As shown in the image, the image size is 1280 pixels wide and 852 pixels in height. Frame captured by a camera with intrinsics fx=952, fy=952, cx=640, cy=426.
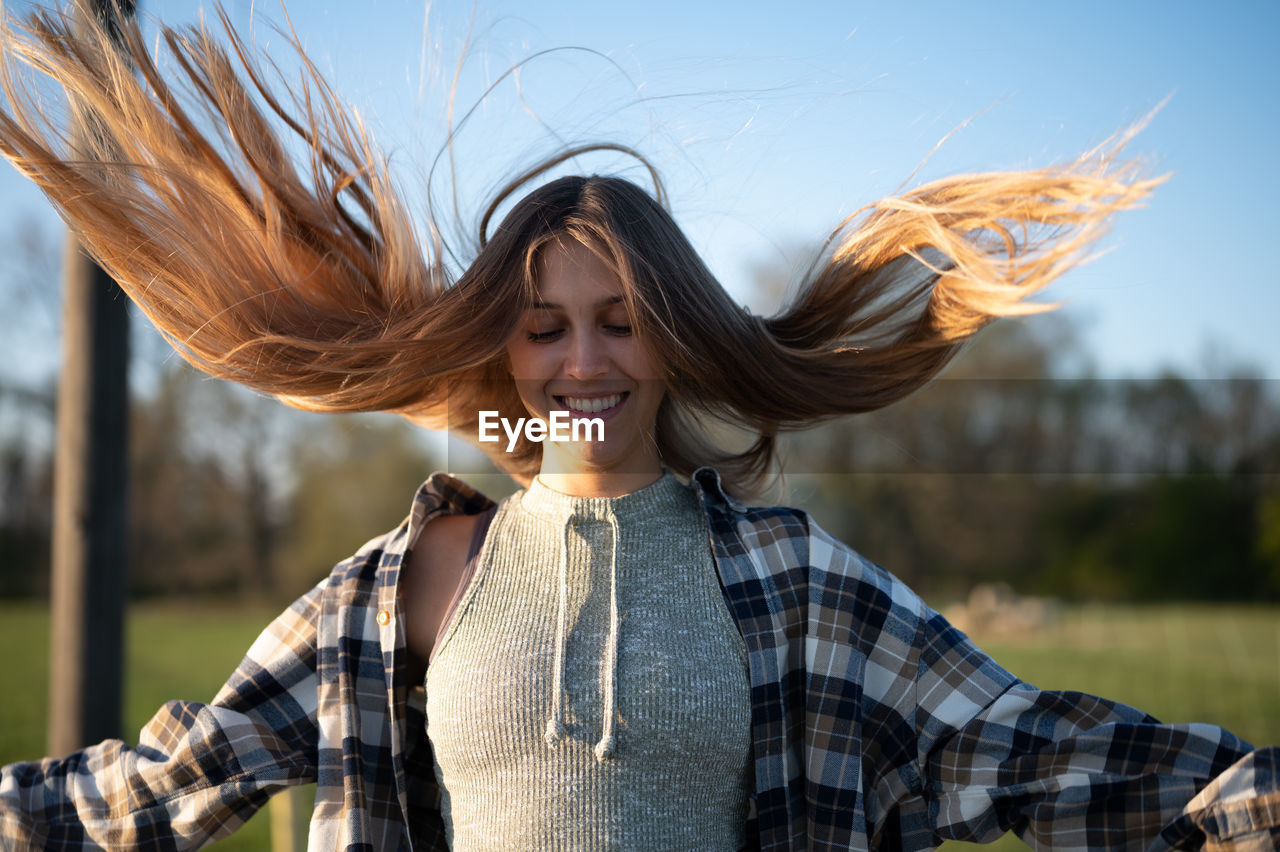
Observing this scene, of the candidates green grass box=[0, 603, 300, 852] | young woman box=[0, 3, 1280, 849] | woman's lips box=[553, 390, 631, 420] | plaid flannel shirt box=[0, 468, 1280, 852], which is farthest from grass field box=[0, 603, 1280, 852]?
woman's lips box=[553, 390, 631, 420]

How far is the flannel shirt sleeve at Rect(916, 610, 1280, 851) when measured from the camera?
1529mm

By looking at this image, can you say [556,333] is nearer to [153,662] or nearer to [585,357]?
[585,357]

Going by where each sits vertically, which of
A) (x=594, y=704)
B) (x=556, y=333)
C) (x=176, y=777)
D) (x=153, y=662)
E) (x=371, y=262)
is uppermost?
(x=371, y=262)

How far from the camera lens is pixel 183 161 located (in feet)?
6.75

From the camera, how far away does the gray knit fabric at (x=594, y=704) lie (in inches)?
68.3

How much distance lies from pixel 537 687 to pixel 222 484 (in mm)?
17224

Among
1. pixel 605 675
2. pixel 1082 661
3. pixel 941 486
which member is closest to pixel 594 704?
pixel 605 675

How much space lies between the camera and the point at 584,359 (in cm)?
187

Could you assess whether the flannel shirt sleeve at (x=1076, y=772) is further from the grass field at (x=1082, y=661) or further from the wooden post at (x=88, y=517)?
the grass field at (x=1082, y=661)

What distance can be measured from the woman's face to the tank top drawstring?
26 cm

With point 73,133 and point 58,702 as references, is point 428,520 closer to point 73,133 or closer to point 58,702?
point 73,133

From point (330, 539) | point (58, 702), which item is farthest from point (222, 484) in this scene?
point (58, 702)

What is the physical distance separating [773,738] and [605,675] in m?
0.35

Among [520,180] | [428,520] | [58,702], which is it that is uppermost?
[520,180]
